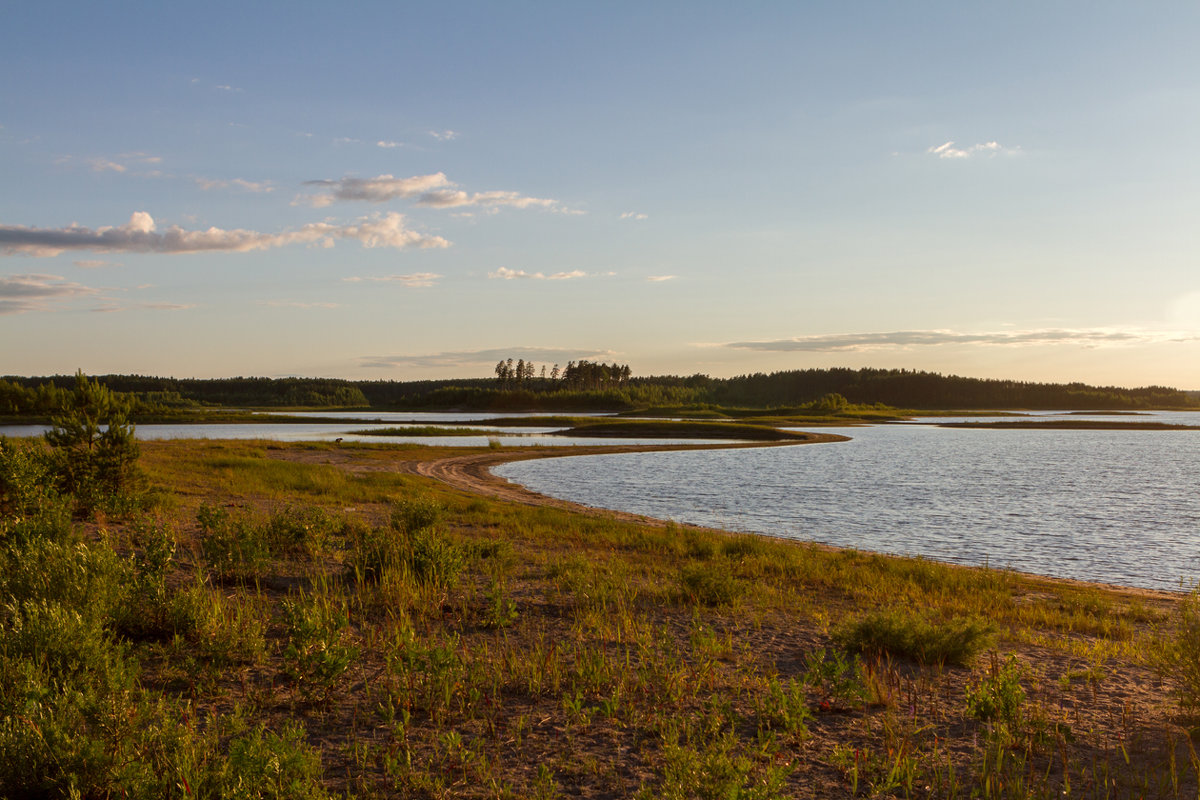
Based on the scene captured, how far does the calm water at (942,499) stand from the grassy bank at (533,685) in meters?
11.0

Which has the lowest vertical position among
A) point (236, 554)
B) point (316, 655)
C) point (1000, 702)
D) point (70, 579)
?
point (1000, 702)

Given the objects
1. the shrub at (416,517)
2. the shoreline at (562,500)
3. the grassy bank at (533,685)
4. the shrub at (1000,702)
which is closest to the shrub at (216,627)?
the grassy bank at (533,685)

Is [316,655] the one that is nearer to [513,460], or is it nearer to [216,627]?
[216,627]

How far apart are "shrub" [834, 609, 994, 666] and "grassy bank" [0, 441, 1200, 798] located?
1.1 inches

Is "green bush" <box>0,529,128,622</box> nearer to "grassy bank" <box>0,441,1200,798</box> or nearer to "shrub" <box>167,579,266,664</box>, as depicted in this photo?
"grassy bank" <box>0,441,1200,798</box>

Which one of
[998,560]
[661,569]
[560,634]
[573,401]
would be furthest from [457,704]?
[573,401]

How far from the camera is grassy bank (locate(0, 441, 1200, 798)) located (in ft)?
18.1

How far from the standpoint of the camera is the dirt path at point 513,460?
32094 mm

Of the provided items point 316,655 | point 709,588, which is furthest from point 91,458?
point 709,588

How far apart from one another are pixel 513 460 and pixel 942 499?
31.7 meters

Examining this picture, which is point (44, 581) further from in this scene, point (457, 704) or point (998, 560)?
point (998, 560)

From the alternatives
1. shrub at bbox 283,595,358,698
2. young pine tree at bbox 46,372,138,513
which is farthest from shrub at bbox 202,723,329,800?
young pine tree at bbox 46,372,138,513

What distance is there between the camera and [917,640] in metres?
9.41

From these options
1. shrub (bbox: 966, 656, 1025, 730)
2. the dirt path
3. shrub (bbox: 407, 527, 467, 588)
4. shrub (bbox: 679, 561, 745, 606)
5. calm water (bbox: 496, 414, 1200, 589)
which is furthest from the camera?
the dirt path
